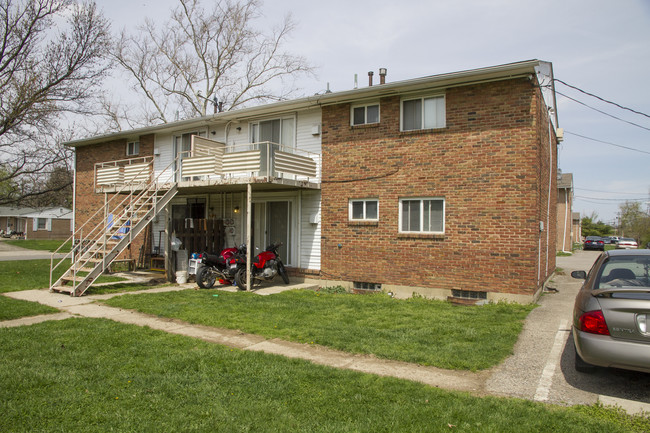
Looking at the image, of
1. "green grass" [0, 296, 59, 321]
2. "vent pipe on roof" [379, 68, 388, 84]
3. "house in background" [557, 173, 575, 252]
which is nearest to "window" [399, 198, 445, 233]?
"vent pipe on roof" [379, 68, 388, 84]

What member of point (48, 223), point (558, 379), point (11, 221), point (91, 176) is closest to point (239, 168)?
point (558, 379)

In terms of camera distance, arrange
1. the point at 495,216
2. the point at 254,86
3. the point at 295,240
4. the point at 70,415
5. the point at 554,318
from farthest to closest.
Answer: the point at 254,86 → the point at 295,240 → the point at 495,216 → the point at 554,318 → the point at 70,415

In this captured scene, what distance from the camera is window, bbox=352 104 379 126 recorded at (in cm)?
1230

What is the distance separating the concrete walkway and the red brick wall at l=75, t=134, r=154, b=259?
37.1 feet

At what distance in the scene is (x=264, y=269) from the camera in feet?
40.7

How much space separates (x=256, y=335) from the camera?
7203 millimetres

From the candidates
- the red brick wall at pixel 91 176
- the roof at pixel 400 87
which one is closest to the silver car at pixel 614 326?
the roof at pixel 400 87

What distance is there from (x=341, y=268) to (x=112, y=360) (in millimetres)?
7606

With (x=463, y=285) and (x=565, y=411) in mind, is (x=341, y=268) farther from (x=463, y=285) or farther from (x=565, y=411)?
(x=565, y=411)

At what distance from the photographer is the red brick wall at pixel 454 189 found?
33.1 feet

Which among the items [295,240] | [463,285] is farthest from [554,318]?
[295,240]

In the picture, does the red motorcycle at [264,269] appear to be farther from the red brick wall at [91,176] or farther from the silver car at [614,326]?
the silver car at [614,326]

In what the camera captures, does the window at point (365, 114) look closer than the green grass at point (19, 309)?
No

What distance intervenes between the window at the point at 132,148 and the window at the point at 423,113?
1171 cm
